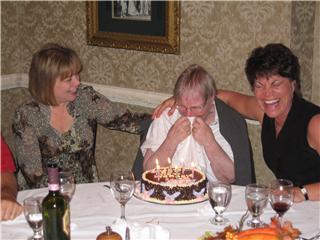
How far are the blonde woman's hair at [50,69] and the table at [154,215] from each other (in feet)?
2.55

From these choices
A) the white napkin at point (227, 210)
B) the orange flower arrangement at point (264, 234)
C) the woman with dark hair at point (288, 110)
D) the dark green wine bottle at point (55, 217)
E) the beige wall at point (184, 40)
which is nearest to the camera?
the orange flower arrangement at point (264, 234)

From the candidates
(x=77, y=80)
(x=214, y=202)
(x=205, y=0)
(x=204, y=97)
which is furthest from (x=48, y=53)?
(x=214, y=202)

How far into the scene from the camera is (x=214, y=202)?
6.32 feet

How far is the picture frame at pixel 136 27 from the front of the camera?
3543mm

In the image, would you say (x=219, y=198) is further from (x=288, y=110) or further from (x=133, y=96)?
(x=133, y=96)

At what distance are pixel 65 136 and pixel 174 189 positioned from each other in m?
1.02

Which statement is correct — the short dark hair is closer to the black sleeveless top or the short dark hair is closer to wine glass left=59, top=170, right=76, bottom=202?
the black sleeveless top

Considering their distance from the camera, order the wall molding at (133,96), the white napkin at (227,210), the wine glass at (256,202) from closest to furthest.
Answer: the wine glass at (256,202) → the white napkin at (227,210) → the wall molding at (133,96)

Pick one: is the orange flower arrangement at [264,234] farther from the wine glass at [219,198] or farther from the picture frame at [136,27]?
the picture frame at [136,27]

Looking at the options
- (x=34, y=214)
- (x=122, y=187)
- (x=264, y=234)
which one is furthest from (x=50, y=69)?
(x=264, y=234)

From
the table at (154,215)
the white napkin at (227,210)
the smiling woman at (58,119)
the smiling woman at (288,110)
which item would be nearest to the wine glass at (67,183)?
the table at (154,215)

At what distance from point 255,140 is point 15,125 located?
1.48 metres

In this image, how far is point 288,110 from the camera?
2.62 meters

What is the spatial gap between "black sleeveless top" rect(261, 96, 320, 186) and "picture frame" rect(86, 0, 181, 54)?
3.81 feet
